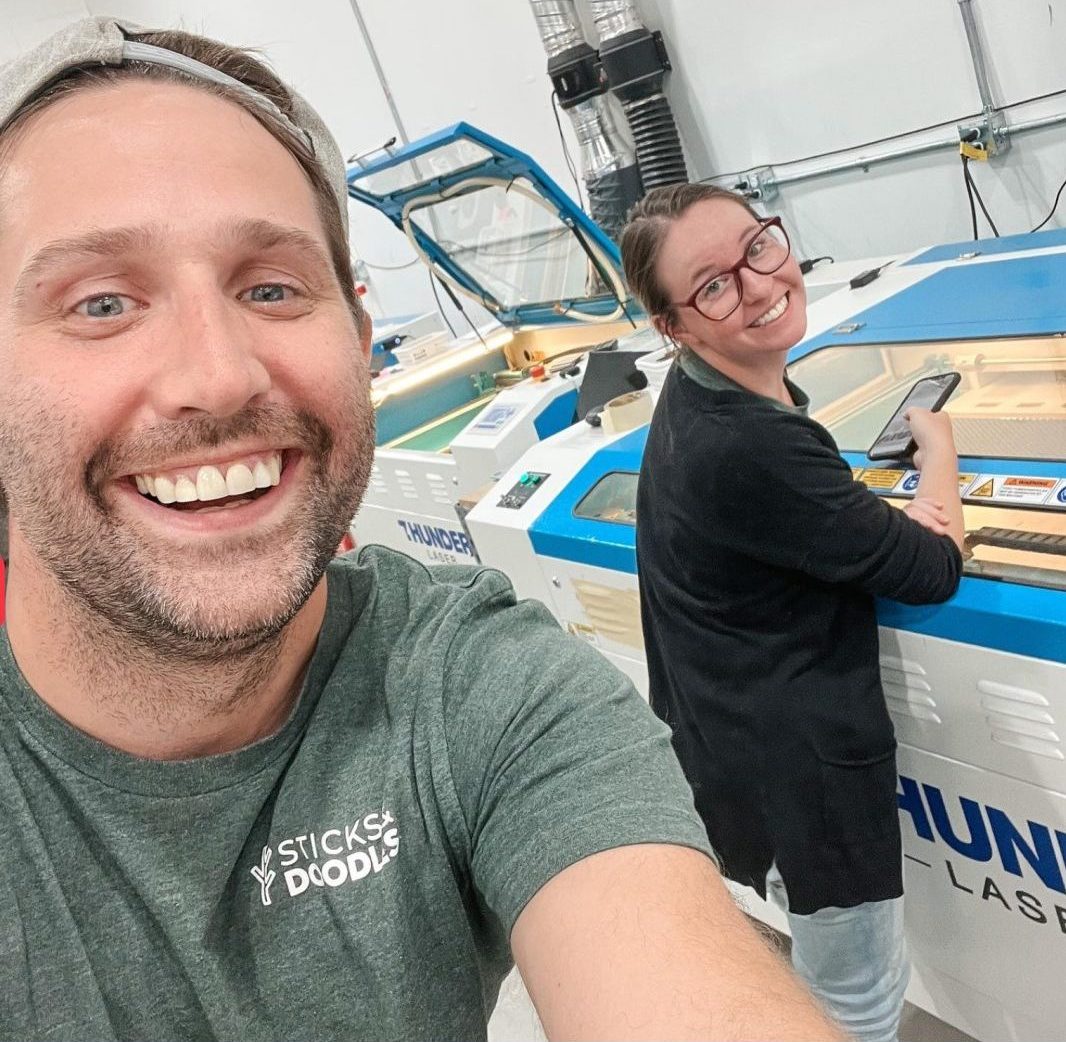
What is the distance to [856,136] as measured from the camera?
3.06m

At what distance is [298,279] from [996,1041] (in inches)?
72.2

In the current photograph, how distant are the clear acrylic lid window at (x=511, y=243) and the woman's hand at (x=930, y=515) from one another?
185 cm

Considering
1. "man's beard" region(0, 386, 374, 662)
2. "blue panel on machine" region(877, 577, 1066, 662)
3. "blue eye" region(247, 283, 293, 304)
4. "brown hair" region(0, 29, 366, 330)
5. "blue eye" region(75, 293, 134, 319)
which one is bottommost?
"blue panel on machine" region(877, 577, 1066, 662)

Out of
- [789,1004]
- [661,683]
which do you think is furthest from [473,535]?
[789,1004]

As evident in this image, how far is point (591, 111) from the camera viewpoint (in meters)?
3.57

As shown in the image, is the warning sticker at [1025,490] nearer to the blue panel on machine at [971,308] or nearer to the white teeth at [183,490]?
the blue panel on machine at [971,308]

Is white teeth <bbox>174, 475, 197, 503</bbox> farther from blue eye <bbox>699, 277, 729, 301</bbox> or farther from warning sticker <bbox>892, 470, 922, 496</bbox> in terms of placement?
warning sticker <bbox>892, 470, 922, 496</bbox>

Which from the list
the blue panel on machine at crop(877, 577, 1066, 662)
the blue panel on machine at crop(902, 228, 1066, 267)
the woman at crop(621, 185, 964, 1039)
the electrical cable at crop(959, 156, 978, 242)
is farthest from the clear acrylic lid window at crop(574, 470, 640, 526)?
the electrical cable at crop(959, 156, 978, 242)

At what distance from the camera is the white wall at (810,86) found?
2.65 m

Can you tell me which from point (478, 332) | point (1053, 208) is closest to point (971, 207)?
point (1053, 208)

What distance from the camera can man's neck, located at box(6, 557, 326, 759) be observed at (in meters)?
0.87

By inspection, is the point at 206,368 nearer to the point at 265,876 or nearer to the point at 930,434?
the point at 265,876

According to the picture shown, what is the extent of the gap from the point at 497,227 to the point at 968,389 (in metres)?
1.90

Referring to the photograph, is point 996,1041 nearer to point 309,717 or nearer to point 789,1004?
point 789,1004
